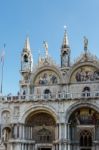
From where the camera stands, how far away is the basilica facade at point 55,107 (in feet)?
156

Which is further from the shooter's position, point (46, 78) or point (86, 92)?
point (46, 78)

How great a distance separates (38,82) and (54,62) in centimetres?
356

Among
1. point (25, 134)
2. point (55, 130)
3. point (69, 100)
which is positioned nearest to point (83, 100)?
point (69, 100)

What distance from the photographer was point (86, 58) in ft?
166

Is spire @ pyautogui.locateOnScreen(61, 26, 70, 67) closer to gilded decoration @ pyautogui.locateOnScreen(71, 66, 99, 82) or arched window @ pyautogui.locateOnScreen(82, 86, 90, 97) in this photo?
gilded decoration @ pyautogui.locateOnScreen(71, 66, 99, 82)

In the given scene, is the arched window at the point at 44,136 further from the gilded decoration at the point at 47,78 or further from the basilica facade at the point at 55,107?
the gilded decoration at the point at 47,78

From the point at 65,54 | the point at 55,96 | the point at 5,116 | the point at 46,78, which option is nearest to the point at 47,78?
the point at 46,78

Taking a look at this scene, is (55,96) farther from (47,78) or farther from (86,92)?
(86,92)

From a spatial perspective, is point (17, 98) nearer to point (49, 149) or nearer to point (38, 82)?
point (38, 82)

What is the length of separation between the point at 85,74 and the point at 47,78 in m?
5.38

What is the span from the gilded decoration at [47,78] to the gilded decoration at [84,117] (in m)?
6.15

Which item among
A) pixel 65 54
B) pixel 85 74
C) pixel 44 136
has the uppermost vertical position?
pixel 65 54

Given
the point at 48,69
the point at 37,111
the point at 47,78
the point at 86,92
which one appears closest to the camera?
the point at 86,92

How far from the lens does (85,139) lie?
48.0 m
